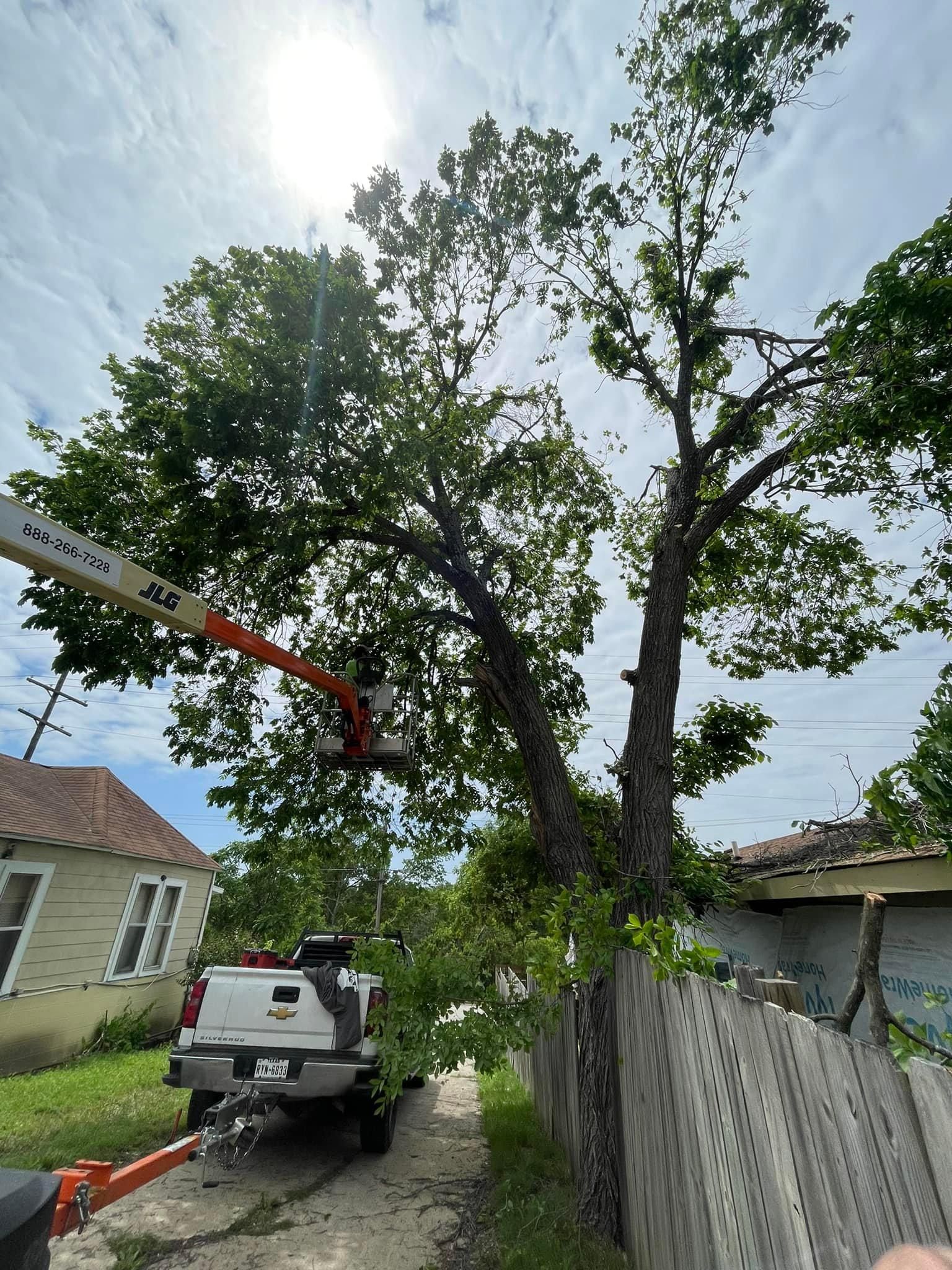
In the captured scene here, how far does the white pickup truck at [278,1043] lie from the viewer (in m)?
4.88

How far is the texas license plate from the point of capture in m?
4.89

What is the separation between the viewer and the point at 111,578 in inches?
191

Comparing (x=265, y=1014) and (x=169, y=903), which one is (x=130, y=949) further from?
(x=265, y=1014)

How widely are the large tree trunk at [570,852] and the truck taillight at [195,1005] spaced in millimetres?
3155

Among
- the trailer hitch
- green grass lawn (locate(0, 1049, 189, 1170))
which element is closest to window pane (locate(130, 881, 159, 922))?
green grass lawn (locate(0, 1049, 189, 1170))

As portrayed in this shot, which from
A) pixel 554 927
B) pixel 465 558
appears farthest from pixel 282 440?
pixel 554 927

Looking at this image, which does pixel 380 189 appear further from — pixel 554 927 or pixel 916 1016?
pixel 916 1016

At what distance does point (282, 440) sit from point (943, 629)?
679 cm

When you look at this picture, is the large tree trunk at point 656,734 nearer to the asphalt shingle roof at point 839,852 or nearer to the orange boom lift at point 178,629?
the asphalt shingle roof at point 839,852

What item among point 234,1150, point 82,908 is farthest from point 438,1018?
point 82,908

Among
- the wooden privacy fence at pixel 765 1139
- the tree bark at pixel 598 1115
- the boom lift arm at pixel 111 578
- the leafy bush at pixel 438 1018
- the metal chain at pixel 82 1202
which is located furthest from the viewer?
the boom lift arm at pixel 111 578

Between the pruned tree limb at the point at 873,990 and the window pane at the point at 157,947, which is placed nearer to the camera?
the pruned tree limb at the point at 873,990

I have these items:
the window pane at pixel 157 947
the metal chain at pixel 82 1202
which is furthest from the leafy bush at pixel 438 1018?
the window pane at pixel 157 947

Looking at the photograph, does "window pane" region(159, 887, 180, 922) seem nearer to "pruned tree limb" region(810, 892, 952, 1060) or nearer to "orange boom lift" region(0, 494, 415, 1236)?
"orange boom lift" region(0, 494, 415, 1236)
